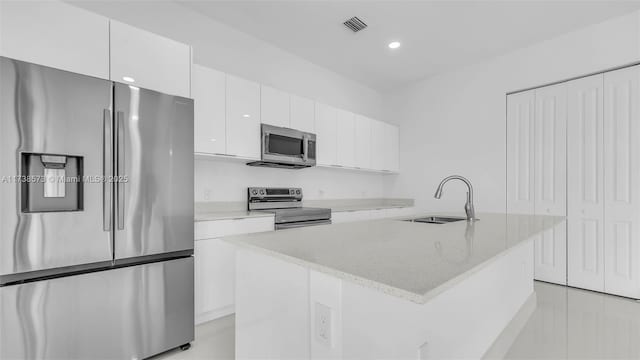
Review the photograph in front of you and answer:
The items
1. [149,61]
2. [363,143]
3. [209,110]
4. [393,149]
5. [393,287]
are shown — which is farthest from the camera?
[393,149]

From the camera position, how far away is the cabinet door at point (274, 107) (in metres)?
3.04

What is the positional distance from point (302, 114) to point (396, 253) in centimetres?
271

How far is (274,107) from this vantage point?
124 inches

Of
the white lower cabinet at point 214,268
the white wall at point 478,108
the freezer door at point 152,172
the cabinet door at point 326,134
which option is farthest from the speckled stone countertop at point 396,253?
the white wall at point 478,108

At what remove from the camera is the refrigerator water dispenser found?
4.92 feet

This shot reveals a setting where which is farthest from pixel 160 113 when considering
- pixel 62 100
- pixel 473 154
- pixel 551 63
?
pixel 551 63

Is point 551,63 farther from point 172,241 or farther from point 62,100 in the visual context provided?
point 62,100

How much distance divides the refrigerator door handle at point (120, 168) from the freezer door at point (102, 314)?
331mm

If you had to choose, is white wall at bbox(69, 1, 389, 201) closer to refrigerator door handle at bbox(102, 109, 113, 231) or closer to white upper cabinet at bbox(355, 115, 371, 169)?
white upper cabinet at bbox(355, 115, 371, 169)

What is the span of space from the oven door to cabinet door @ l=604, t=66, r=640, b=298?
310cm

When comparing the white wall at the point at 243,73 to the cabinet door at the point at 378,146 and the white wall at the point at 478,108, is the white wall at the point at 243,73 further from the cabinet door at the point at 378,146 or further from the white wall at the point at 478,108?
the white wall at the point at 478,108

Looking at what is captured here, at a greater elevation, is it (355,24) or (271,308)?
(355,24)

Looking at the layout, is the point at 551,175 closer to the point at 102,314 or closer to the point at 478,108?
the point at 478,108

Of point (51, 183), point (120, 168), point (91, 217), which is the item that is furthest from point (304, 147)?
point (51, 183)
